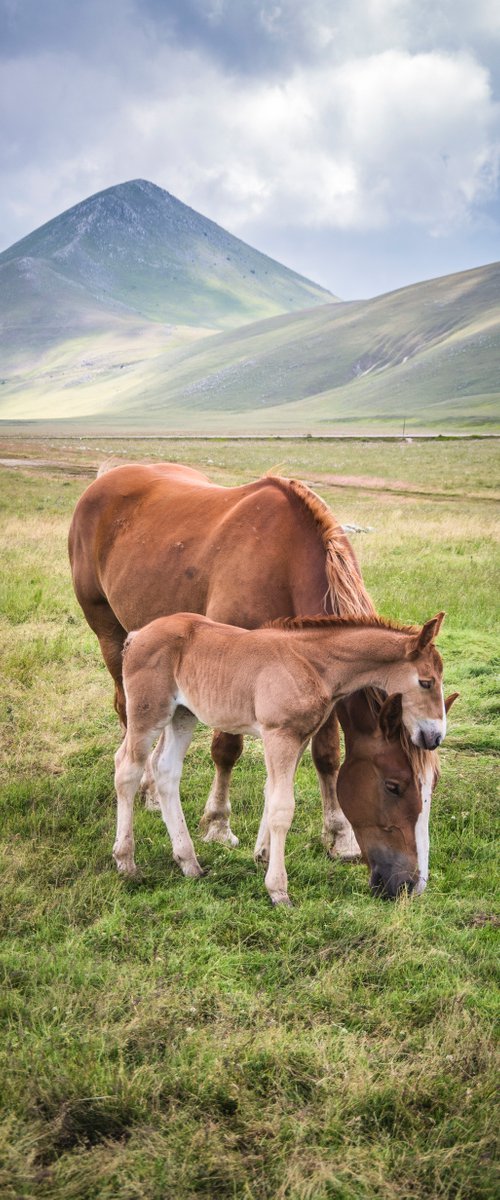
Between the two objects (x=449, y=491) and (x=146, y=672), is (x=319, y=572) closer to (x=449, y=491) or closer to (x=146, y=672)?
(x=146, y=672)

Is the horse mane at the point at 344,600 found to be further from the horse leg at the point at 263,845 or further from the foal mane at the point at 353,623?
the horse leg at the point at 263,845

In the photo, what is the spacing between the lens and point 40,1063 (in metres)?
3.51

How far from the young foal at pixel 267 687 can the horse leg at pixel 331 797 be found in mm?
542

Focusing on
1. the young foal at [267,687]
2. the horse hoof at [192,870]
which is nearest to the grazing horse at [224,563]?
the young foal at [267,687]

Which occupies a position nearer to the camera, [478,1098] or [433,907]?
[478,1098]

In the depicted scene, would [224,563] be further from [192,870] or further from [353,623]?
[192,870]

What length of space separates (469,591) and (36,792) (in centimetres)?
893

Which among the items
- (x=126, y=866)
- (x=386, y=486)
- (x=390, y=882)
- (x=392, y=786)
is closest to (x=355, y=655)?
(x=392, y=786)

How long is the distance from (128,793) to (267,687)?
1379 millimetres

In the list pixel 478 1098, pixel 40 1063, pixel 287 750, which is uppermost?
pixel 287 750

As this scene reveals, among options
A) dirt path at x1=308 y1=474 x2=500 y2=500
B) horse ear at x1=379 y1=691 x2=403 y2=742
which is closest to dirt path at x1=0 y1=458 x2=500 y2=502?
dirt path at x1=308 y1=474 x2=500 y2=500

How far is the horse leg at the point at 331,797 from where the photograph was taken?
18.8 ft

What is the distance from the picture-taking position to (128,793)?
5535 mm

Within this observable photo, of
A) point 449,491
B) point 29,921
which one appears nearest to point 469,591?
point 29,921
